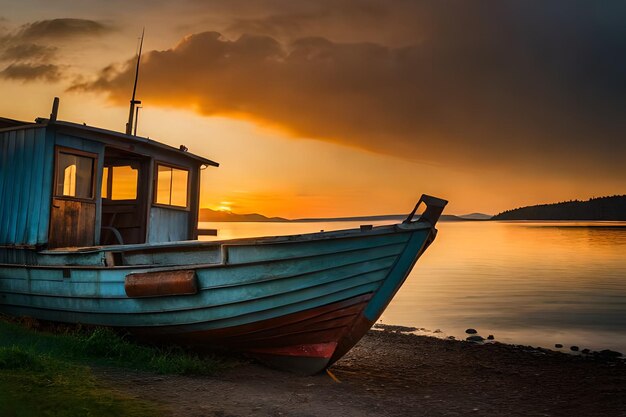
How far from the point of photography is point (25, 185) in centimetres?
1152

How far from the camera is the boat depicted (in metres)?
8.84

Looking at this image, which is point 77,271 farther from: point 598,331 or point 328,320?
point 598,331

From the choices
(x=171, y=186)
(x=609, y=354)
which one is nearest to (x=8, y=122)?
(x=171, y=186)

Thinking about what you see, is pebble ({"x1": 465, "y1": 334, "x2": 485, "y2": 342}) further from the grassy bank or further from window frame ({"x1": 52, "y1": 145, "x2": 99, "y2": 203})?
window frame ({"x1": 52, "y1": 145, "x2": 99, "y2": 203})

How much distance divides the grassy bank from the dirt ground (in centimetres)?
39

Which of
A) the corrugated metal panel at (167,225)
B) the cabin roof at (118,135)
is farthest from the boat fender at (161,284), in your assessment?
the cabin roof at (118,135)

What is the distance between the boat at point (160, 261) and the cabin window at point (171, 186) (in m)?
0.02

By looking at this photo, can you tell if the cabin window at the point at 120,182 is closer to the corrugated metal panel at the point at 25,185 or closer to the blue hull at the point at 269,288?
the corrugated metal panel at the point at 25,185

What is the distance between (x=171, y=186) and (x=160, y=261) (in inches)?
141

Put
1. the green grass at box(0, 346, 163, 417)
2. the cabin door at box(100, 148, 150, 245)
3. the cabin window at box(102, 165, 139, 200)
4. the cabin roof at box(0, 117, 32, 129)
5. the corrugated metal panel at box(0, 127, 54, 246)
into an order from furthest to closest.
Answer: the cabin roof at box(0, 117, 32, 129), the cabin window at box(102, 165, 139, 200), the cabin door at box(100, 148, 150, 245), the corrugated metal panel at box(0, 127, 54, 246), the green grass at box(0, 346, 163, 417)

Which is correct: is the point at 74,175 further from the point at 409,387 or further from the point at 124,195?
the point at 409,387

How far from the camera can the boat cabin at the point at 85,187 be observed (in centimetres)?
1121

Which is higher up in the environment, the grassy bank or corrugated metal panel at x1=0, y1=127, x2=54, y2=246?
corrugated metal panel at x1=0, y1=127, x2=54, y2=246

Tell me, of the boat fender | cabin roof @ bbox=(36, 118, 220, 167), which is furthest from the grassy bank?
cabin roof @ bbox=(36, 118, 220, 167)
